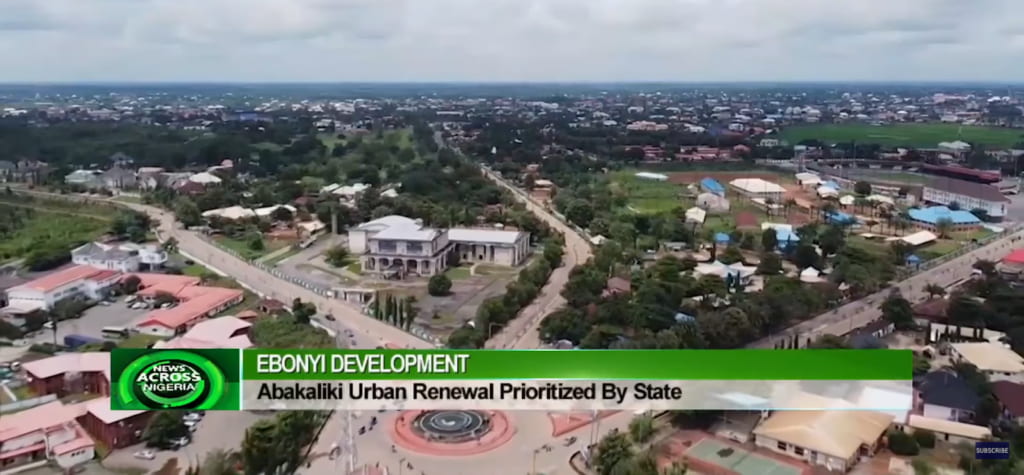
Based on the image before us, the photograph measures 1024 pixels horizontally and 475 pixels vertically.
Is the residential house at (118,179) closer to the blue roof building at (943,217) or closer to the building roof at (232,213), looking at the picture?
the building roof at (232,213)

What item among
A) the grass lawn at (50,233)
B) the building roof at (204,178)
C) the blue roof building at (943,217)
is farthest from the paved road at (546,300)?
the building roof at (204,178)

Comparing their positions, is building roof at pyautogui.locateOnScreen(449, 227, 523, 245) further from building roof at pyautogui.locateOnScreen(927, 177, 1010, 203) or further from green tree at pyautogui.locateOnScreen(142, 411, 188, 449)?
building roof at pyautogui.locateOnScreen(927, 177, 1010, 203)

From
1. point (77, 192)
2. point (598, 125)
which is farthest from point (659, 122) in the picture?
point (77, 192)

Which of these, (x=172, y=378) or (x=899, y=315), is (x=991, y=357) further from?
(x=172, y=378)

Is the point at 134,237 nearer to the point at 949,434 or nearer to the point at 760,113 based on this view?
the point at 949,434

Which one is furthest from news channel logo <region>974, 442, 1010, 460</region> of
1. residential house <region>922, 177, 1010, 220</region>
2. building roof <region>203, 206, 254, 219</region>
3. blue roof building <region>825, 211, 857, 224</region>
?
building roof <region>203, 206, 254, 219</region>

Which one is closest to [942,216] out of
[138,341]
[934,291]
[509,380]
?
[934,291]
